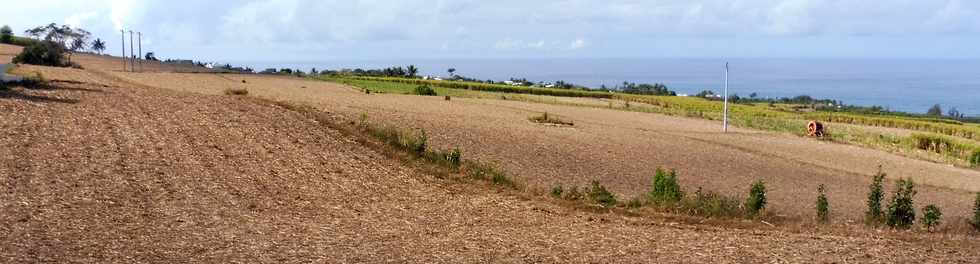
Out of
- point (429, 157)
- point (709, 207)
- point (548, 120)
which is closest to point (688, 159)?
point (548, 120)

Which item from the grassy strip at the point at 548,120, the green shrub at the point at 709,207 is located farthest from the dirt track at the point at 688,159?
the green shrub at the point at 709,207

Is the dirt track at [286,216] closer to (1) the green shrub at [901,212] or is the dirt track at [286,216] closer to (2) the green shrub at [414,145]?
(2) the green shrub at [414,145]

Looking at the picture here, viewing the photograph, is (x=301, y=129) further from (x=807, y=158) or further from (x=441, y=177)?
(x=807, y=158)

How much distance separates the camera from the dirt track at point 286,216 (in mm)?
11516

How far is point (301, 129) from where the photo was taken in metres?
23.1

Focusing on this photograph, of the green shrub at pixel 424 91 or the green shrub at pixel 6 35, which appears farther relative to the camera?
the green shrub at pixel 6 35

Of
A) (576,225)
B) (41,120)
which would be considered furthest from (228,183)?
(41,120)

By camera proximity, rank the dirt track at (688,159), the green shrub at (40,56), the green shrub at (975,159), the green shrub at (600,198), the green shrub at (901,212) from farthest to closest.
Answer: the green shrub at (40,56) < the green shrub at (975,159) < the dirt track at (688,159) < the green shrub at (600,198) < the green shrub at (901,212)

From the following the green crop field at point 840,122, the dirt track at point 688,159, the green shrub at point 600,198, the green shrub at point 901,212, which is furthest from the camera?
the green crop field at point 840,122

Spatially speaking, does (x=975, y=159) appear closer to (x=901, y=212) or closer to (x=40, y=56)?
(x=901, y=212)

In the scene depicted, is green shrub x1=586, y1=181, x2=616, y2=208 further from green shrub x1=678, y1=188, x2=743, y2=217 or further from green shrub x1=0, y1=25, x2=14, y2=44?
green shrub x1=0, y1=25, x2=14, y2=44

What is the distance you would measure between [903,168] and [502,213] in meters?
24.6

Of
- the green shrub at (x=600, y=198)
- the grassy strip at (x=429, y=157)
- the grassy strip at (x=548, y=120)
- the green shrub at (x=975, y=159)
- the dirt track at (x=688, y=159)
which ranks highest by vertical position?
the grassy strip at (x=429, y=157)

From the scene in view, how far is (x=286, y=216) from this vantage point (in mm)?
13914
